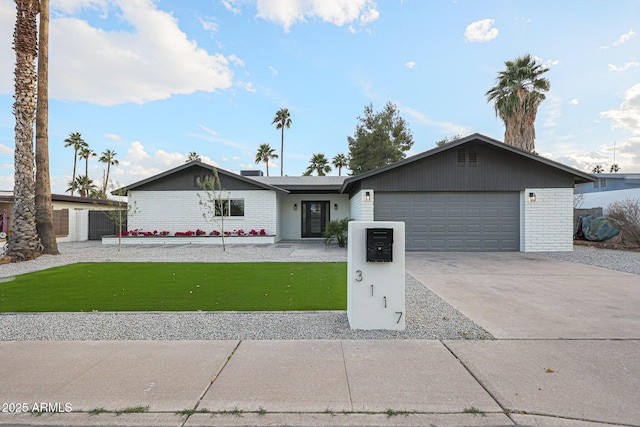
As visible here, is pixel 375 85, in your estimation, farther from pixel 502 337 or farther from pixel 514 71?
pixel 502 337

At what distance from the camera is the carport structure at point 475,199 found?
12914 millimetres

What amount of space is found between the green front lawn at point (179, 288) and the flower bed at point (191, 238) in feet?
23.3

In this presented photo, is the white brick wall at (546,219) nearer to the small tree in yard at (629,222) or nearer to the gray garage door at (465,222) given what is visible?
the gray garage door at (465,222)

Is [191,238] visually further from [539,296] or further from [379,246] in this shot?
[539,296]

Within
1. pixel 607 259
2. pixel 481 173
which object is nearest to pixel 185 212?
pixel 481 173

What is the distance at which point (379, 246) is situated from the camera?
4.15m

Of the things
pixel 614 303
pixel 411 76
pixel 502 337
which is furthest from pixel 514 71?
pixel 502 337

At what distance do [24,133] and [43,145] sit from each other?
0.77 meters

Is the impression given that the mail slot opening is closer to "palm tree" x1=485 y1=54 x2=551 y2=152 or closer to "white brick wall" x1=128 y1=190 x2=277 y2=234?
"white brick wall" x1=128 y1=190 x2=277 y2=234

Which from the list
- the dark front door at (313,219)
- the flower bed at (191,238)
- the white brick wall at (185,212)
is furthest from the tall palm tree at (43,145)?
the dark front door at (313,219)

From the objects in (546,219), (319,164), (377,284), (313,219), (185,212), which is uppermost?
(319,164)

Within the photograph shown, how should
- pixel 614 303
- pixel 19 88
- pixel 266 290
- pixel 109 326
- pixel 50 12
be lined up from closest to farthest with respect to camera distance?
pixel 109 326
pixel 614 303
pixel 266 290
pixel 19 88
pixel 50 12

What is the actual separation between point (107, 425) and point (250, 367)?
1.19 m

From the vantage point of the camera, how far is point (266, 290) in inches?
254
